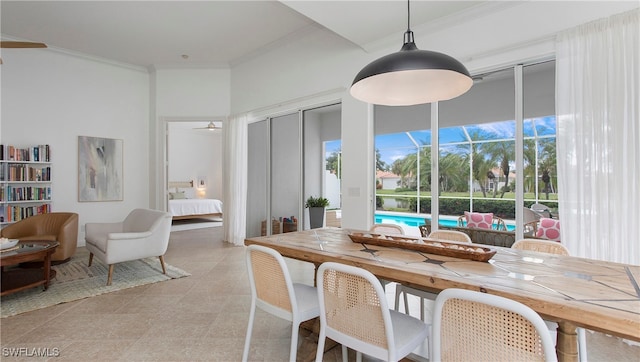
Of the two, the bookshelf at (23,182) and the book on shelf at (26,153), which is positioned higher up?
the book on shelf at (26,153)

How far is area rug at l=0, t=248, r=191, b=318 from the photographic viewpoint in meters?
2.94

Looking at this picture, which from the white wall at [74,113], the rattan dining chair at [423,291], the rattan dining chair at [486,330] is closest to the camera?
the rattan dining chair at [486,330]

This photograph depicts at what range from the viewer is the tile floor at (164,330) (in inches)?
83.4

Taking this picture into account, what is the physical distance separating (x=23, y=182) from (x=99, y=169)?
106 cm

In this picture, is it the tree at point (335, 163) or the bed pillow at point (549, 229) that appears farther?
the tree at point (335, 163)

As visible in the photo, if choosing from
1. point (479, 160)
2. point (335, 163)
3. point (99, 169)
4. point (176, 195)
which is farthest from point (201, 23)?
point (176, 195)

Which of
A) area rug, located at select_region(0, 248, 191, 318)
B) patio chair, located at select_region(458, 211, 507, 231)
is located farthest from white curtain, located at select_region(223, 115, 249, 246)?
patio chair, located at select_region(458, 211, 507, 231)

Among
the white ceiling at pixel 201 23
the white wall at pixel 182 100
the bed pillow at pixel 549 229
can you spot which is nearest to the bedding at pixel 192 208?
the white wall at pixel 182 100

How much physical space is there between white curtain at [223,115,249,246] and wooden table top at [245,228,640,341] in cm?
386

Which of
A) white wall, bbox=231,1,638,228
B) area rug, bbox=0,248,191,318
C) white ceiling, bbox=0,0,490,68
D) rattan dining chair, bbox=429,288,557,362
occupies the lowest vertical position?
area rug, bbox=0,248,191,318

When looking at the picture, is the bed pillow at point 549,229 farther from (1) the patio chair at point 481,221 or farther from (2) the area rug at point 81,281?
(2) the area rug at point 81,281

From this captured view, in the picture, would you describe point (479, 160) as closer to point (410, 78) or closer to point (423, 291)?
point (410, 78)

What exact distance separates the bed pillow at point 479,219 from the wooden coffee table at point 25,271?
4381 mm

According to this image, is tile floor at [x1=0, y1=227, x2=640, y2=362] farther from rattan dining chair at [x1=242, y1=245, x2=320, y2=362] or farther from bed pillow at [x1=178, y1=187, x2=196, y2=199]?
bed pillow at [x1=178, y1=187, x2=196, y2=199]
